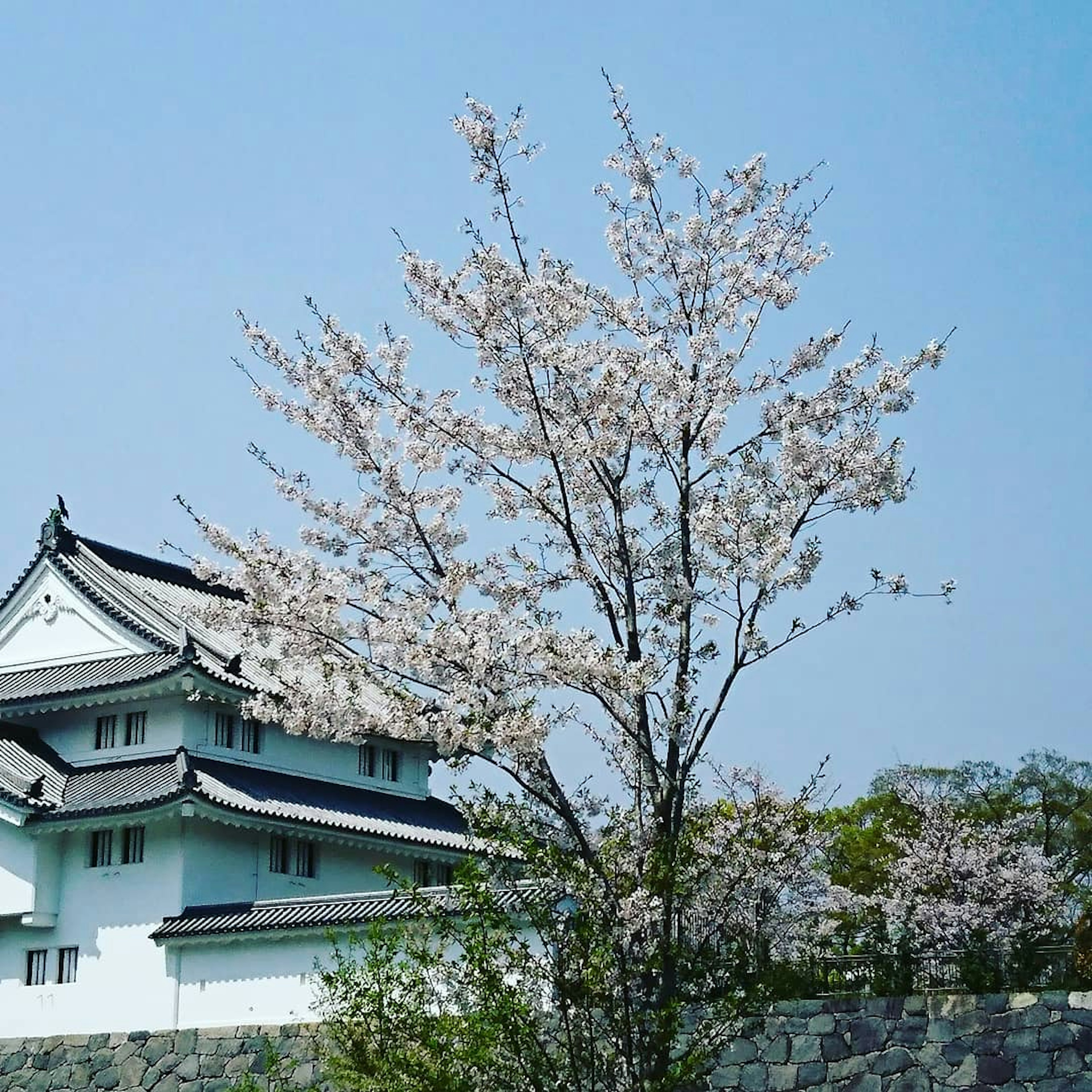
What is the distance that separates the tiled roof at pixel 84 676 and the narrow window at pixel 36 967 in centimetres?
389

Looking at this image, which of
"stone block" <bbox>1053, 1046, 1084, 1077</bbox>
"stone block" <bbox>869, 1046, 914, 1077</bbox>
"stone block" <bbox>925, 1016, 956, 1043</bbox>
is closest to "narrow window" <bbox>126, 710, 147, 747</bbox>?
"stone block" <bbox>869, 1046, 914, 1077</bbox>

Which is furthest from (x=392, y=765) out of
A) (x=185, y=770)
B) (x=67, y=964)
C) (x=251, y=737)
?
(x=67, y=964)

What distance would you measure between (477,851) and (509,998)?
1658 mm

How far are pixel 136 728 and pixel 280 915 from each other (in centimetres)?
544

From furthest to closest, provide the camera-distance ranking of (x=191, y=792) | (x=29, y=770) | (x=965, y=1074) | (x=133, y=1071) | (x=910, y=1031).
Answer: (x=29, y=770) → (x=191, y=792) → (x=133, y=1071) → (x=910, y=1031) → (x=965, y=1074)

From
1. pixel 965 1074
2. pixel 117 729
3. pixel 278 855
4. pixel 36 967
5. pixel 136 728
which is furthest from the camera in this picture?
pixel 117 729

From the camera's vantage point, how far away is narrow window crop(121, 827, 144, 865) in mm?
20938

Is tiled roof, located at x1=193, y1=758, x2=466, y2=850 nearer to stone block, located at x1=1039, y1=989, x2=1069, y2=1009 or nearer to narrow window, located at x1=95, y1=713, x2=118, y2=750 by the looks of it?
narrow window, located at x1=95, y1=713, x2=118, y2=750

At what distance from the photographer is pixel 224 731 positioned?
75.0ft

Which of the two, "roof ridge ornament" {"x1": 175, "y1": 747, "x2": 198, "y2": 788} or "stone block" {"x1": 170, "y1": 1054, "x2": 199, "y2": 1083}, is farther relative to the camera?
"roof ridge ornament" {"x1": 175, "y1": 747, "x2": 198, "y2": 788}

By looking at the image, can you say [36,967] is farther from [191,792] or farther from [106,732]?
[191,792]

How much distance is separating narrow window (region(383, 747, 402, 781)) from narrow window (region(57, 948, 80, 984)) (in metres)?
6.49

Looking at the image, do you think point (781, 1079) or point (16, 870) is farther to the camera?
point (16, 870)

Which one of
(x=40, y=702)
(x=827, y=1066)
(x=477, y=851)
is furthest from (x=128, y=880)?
(x=477, y=851)
